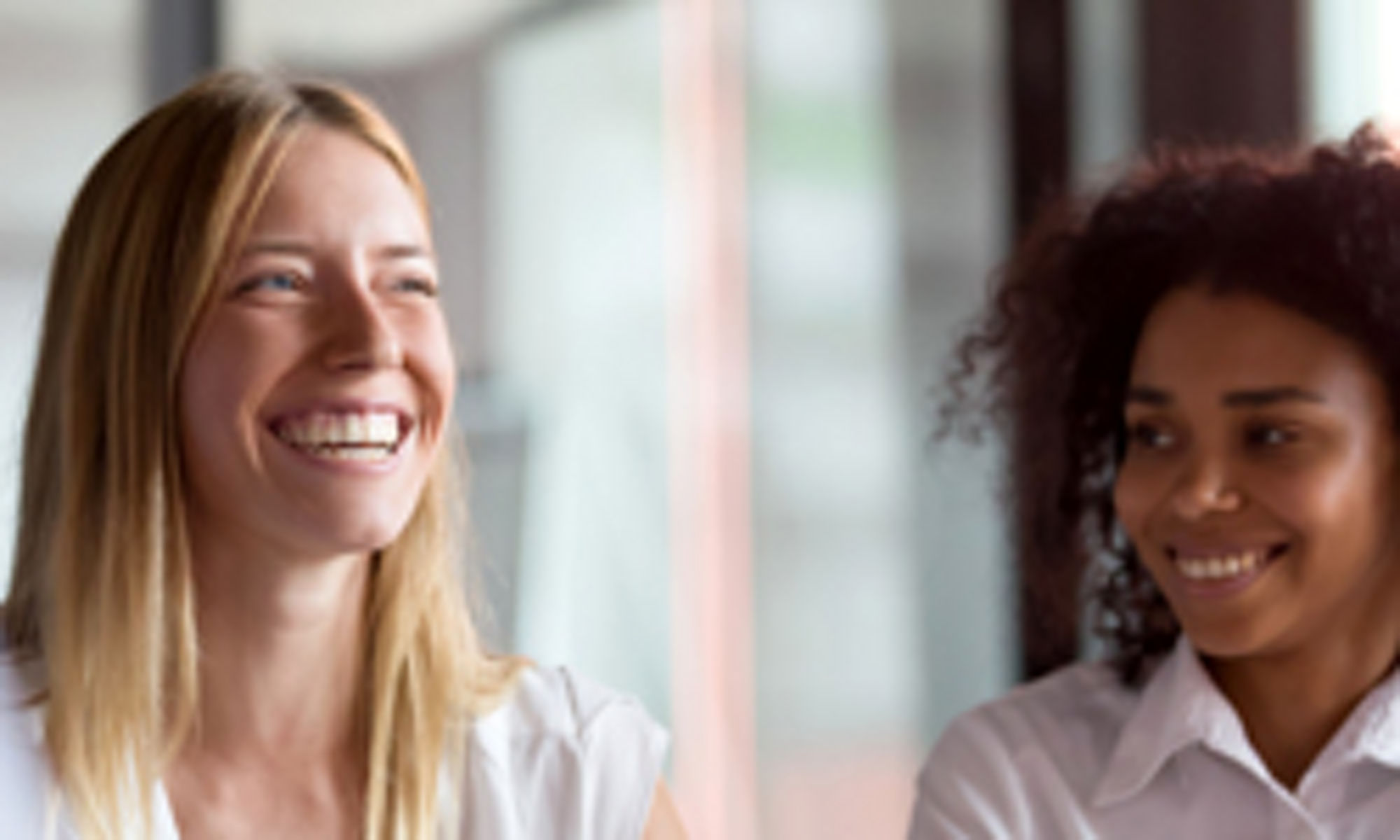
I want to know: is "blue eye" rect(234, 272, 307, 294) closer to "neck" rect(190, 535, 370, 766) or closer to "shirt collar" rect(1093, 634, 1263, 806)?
"neck" rect(190, 535, 370, 766)

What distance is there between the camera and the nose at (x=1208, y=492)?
1.78m

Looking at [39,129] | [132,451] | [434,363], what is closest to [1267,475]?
[434,363]

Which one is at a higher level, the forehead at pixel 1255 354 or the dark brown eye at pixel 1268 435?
the forehead at pixel 1255 354

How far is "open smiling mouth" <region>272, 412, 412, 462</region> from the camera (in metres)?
1.56

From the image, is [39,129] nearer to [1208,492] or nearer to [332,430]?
[332,430]

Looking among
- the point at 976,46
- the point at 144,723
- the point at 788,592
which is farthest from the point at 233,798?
the point at 976,46

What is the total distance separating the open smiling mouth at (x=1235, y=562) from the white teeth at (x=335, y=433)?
2.79 feet

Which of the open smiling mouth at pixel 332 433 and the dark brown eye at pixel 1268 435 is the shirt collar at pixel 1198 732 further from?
the open smiling mouth at pixel 332 433

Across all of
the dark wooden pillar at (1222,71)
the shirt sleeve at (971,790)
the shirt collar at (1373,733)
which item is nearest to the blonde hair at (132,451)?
the shirt sleeve at (971,790)

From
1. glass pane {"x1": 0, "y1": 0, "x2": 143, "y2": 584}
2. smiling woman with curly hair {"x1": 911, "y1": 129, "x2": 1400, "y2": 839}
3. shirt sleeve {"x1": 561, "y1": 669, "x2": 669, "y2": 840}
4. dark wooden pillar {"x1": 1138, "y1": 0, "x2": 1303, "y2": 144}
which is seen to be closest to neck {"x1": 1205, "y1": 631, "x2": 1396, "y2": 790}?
smiling woman with curly hair {"x1": 911, "y1": 129, "x2": 1400, "y2": 839}

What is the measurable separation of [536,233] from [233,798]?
1.42 m

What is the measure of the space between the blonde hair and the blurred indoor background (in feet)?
2.86

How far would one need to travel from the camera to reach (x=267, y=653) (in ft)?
5.39

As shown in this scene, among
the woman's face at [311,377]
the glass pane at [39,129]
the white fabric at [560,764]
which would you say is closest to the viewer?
the woman's face at [311,377]
